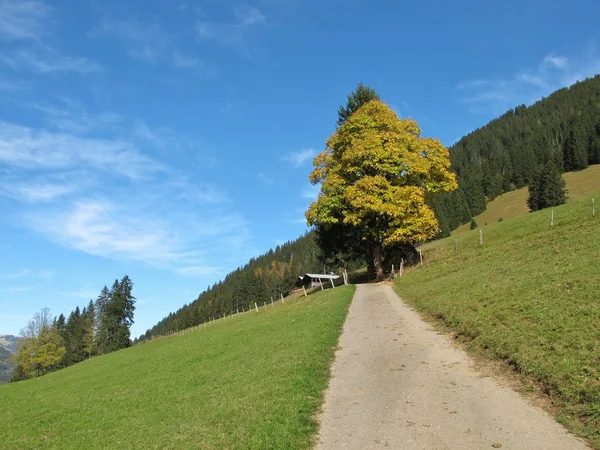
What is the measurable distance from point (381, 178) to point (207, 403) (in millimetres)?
28540

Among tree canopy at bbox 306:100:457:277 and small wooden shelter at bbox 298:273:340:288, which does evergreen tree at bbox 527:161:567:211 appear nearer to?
small wooden shelter at bbox 298:273:340:288

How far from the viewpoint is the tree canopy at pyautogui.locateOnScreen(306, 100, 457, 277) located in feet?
121

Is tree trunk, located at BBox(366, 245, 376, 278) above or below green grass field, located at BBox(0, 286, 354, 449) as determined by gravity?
above

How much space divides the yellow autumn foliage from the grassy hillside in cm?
8760

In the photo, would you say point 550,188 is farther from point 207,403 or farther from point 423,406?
point 207,403

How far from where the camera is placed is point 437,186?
40.6 m

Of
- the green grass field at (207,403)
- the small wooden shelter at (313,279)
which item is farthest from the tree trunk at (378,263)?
the small wooden shelter at (313,279)

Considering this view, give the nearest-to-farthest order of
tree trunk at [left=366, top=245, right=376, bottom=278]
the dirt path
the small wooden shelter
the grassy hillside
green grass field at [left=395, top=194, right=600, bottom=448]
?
the dirt path → green grass field at [left=395, top=194, right=600, bottom=448] → tree trunk at [left=366, top=245, right=376, bottom=278] → the small wooden shelter → the grassy hillside

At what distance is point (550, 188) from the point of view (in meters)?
98.1

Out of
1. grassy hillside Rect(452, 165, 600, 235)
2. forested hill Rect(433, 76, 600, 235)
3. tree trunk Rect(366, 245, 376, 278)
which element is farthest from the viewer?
forested hill Rect(433, 76, 600, 235)

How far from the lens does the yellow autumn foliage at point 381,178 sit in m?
36.8

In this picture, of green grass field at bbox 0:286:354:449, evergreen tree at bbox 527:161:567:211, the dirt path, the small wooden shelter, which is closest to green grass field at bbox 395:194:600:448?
the dirt path

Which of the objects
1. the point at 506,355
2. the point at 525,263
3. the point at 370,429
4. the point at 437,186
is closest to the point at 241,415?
the point at 370,429

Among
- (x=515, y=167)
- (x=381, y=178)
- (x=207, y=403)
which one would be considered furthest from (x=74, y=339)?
(x=515, y=167)
